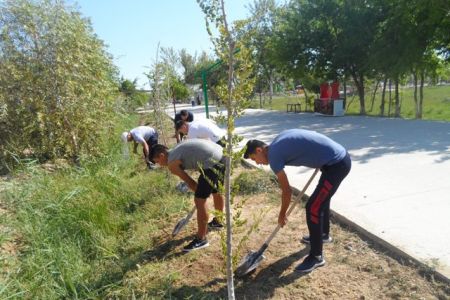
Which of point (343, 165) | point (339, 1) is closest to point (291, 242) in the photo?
point (343, 165)

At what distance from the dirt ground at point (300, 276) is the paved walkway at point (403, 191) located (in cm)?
23

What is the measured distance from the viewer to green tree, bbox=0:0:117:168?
7625mm

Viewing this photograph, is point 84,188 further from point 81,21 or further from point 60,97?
point 81,21

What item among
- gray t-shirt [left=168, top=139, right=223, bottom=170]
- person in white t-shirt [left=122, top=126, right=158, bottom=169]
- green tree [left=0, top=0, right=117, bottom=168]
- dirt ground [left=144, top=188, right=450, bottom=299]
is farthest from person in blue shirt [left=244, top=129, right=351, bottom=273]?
green tree [left=0, top=0, right=117, bottom=168]

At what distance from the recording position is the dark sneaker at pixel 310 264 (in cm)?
298

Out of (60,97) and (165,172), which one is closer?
(165,172)

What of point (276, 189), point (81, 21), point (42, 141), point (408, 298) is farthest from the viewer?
point (81, 21)

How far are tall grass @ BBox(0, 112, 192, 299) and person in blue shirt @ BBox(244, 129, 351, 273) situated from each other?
1720 millimetres

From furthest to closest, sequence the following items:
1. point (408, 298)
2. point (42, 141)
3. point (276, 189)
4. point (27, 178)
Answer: point (42, 141) → point (27, 178) → point (276, 189) → point (408, 298)

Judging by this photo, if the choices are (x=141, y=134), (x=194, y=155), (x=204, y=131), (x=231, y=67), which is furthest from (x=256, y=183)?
(x=231, y=67)

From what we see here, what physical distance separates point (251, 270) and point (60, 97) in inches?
259

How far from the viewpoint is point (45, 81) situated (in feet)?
25.4

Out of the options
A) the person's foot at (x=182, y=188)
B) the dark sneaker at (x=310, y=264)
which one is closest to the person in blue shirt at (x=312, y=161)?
the dark sneaker at (x=310, y=264)

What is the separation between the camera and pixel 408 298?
2537mm
